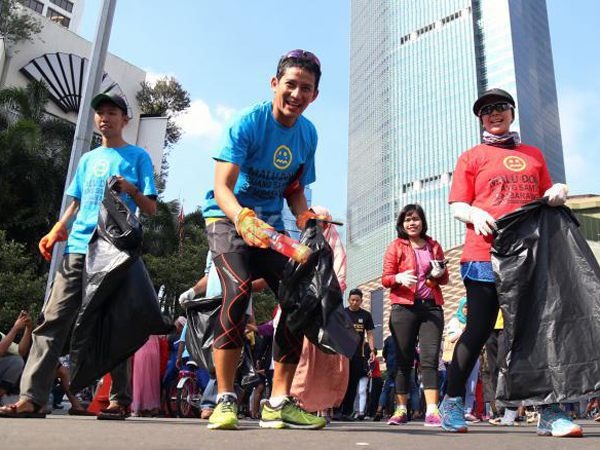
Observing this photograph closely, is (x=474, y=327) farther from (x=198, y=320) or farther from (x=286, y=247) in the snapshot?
(x=198, y=320)

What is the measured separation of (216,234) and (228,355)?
0.67 metres

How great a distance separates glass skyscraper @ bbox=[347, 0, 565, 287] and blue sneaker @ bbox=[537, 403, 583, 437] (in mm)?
94133

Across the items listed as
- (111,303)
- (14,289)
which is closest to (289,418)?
(111,303)

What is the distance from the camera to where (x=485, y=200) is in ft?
11.9

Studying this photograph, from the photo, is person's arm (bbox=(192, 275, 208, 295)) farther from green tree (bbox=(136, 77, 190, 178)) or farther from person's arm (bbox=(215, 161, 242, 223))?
green tree (bbox=(136, 77, 190, 178))

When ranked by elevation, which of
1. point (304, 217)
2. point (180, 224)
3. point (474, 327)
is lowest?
point (474, 327)

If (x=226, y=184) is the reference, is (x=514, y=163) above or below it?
above

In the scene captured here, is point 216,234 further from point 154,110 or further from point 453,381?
point 154,110

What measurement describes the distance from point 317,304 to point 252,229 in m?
0.55

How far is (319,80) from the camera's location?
3.40 m

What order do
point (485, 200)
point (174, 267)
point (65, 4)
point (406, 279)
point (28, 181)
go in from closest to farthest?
point (485, 200), point (406, 279), point (28, 181), point (174, 267), point (65, 4)

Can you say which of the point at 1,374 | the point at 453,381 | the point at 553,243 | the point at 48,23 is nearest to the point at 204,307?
the point at 453,381

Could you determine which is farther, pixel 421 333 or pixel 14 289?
pixel 14 289

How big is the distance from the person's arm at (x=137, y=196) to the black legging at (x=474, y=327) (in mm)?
2209
